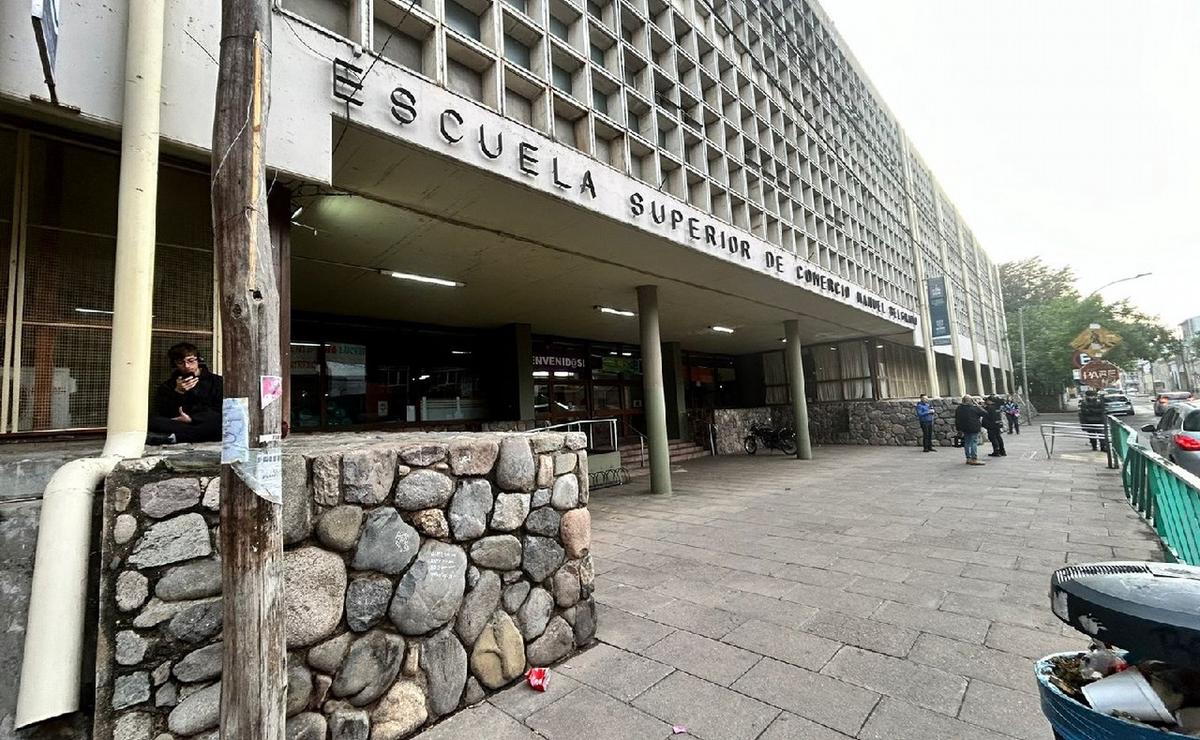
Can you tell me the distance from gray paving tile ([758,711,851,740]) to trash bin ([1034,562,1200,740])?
106 cm

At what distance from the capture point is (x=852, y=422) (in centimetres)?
1620

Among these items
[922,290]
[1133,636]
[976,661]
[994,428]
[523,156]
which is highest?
[922,290]

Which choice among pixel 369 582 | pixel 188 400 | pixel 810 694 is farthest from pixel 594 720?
pixel 188 400

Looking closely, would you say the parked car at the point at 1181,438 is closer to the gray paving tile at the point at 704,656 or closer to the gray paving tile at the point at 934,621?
the gray paving tile at the point at 934,621

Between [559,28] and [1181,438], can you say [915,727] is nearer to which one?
[559,28]

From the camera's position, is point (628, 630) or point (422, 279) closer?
point (628, 630)

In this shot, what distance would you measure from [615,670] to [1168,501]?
5120 mm

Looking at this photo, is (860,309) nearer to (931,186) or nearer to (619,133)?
(619,133)

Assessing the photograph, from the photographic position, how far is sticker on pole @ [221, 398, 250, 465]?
62.5 inches

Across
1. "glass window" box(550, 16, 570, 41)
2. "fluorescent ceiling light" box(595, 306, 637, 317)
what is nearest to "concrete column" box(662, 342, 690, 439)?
"fluorescent ceiling light" box(595, 306, 637, 317)

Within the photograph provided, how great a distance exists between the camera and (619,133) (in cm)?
611

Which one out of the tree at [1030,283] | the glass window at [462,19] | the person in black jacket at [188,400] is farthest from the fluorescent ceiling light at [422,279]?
the tree at [1030,283]

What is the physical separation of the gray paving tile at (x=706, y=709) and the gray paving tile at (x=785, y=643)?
0.49m

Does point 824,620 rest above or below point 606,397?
below
